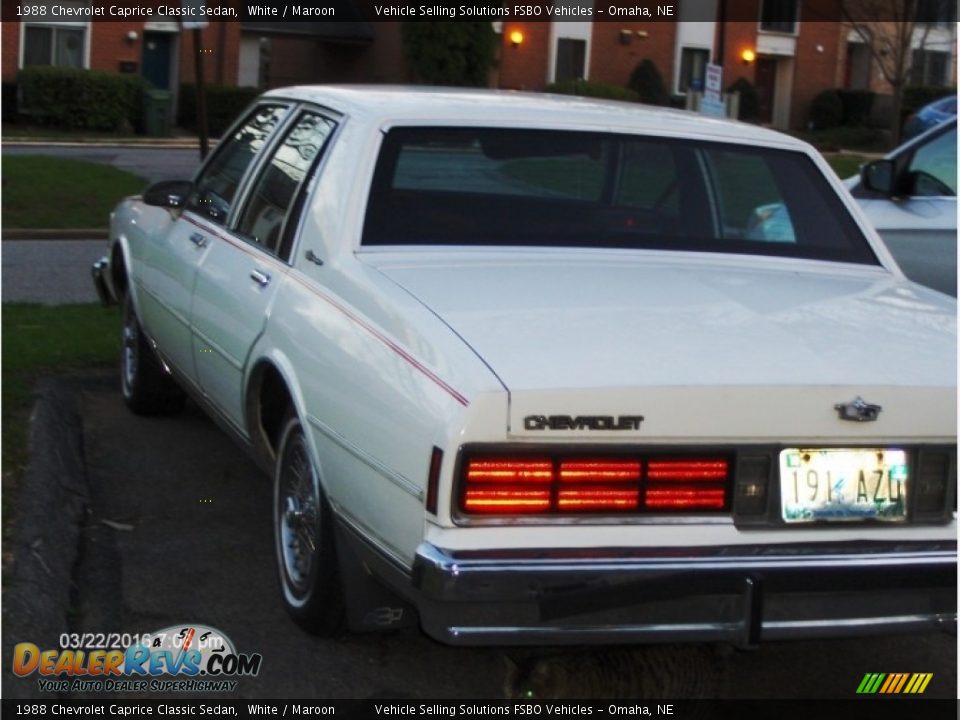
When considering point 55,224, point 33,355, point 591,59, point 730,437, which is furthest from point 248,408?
point 591,59

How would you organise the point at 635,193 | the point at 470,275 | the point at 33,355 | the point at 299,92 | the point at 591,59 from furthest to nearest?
the point at 591,59
the point at 33,355
the point at 299,92
the point at 635,193
the point at 470,275

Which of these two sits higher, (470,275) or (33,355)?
(470,275)

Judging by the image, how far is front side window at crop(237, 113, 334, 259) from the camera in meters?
5.25

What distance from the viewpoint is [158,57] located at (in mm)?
37094

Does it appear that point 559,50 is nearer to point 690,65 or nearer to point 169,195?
point 690,65

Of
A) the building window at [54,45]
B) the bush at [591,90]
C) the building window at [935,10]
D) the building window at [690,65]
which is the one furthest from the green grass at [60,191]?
the building window at [690,65]

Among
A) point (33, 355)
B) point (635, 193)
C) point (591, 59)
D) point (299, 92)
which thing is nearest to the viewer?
point (635, 193)

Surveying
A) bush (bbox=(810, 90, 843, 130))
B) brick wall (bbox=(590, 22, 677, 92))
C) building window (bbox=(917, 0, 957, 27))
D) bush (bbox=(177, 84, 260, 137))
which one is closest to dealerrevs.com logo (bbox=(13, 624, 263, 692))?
bush (bbox=(177, 84, 260, 137))

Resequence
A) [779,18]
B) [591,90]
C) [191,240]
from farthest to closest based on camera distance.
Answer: [779,18], [591,90], [191,240]

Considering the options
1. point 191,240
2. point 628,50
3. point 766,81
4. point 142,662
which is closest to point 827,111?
point 766,81

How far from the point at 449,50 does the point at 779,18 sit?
12.6 meters

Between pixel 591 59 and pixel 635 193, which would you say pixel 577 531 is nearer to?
pixel 635 193

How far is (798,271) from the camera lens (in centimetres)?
509

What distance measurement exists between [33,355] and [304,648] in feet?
13.2
